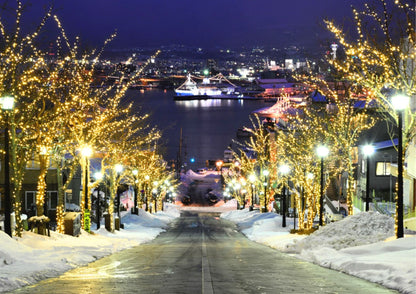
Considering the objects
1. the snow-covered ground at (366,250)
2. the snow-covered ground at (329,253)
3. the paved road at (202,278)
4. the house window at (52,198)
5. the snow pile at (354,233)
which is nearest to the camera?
the paved road at (202,278)

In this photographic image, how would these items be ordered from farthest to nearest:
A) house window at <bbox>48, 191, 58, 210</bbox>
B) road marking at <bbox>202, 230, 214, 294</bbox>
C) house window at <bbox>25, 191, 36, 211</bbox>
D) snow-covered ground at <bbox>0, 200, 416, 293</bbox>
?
house window at <bbox>48, 191, 58, 210</bbox> < house window at <bbox>25, 191, 36, 211</bbox> < snow-covered ground at <bbox>0, 200, 416, 293</bbox> < road marking at <bbox>202, 230, 214, 294</bbox>

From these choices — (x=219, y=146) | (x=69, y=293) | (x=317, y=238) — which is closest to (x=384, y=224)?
(x=317, y=238)

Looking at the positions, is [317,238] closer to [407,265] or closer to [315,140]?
[407,265]

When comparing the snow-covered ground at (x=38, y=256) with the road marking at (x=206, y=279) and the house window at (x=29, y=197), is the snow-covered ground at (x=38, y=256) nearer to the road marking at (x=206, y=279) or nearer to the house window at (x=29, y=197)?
the road marking at (x=206, y=279)

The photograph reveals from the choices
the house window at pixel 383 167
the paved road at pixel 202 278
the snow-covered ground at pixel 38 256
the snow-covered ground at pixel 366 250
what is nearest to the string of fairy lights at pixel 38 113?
the snow-covered ground at pixel 38 256

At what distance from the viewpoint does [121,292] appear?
10.8m

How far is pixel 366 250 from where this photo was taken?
16.3 meters

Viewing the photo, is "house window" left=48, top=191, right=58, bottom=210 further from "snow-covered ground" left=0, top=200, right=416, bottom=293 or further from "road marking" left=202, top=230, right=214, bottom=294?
"road marking" left=202, top=230, right=214, bottom=294

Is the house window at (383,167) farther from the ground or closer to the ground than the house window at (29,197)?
farther from the ground

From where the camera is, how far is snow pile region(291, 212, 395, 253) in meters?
19.2

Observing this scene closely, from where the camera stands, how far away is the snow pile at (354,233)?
63.2 feet

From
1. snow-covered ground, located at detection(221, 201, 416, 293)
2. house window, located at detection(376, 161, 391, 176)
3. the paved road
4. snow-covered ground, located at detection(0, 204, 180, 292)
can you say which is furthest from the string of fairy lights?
house window, located at detection(376, 161, 391, 176)

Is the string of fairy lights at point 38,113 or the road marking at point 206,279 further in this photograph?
the string of fairy lights at point 38,113

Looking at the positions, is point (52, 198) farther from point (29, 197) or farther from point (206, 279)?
point (206, 279)
